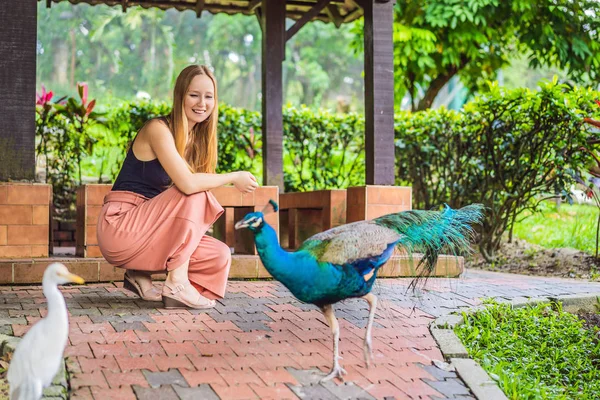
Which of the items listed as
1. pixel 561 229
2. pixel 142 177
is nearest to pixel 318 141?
pixel 561 229

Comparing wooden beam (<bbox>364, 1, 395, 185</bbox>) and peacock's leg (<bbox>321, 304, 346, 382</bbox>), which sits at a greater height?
wooden beam (<bbox>364, 1, 395, 185</bbox>)

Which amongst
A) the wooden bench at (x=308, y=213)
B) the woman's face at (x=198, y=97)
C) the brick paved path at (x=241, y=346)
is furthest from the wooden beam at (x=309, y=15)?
the brick paved path at (x=241, y=346)

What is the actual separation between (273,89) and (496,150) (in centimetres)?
263

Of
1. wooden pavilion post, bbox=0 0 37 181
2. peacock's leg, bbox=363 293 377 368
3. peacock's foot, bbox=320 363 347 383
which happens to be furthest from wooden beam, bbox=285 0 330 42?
peacock's foot, bbox=320 363 347 383

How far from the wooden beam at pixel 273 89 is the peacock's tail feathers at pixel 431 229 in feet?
14.2

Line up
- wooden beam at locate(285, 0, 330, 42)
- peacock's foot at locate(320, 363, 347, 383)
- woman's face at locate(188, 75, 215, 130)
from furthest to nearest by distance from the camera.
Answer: wooden beam at locate(285, 0, 330, 42), woman's face at locate(188, 75, 215, 130), peacock's foot at locate(320, 363, 347, 383)

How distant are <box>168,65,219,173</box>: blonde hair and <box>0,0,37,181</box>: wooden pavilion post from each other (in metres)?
1.58

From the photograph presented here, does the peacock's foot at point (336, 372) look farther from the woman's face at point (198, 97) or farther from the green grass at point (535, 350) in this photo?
the woman's face at point (198, 97)

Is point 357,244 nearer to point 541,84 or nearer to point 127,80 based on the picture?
point 541,84

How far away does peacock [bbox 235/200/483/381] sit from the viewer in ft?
10.9

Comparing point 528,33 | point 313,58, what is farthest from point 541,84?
point 313,58

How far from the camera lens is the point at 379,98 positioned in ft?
22.2

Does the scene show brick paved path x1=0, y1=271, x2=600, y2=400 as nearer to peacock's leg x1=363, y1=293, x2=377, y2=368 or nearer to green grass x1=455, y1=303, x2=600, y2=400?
peacock's leg x1=363, y1=293, x2=377, y2=368

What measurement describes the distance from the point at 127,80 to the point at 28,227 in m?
24.1
